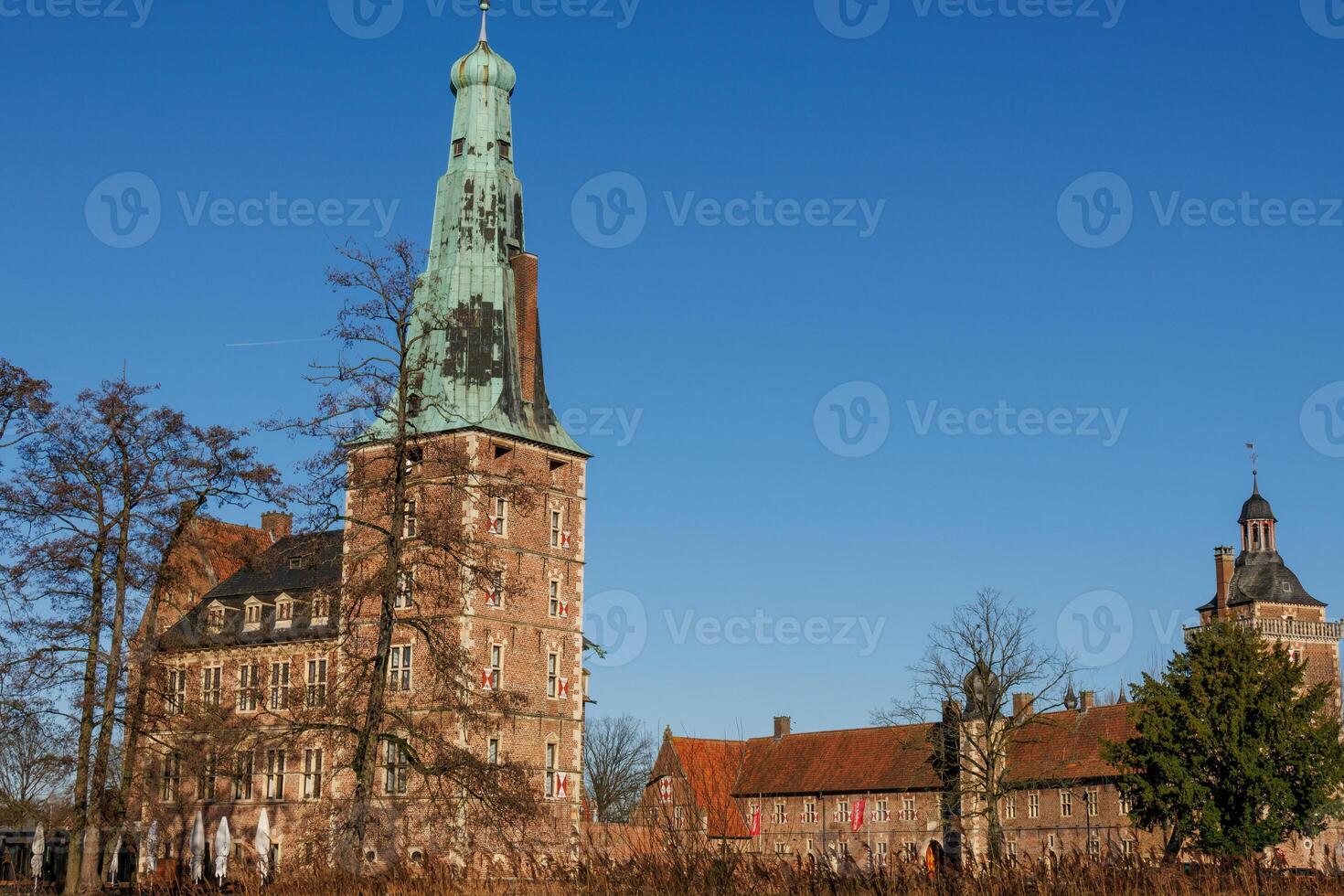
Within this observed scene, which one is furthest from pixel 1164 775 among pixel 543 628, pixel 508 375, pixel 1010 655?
pixel 508 375

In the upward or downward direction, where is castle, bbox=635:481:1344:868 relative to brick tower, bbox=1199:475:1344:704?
downward

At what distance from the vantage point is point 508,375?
56250 millimetres

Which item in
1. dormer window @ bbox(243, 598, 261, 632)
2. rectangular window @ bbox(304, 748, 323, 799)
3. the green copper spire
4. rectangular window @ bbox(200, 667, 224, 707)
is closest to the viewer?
rectangular window @ bbox(304, 748, 323, 799)

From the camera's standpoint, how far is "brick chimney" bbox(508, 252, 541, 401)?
188ft

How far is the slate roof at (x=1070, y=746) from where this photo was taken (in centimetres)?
6906

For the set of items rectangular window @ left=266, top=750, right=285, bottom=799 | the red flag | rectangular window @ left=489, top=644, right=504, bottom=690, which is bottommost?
the red flag

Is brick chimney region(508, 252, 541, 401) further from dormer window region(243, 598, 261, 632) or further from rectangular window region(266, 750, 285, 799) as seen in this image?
rectangular window region(266, 750, 285, 799)

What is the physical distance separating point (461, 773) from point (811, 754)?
54.9 m

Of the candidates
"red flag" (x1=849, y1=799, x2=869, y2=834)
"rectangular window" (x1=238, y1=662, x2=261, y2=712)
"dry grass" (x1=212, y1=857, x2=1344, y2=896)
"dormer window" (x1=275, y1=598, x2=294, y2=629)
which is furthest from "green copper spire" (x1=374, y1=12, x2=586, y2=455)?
"dry grass" (x1=212, y1=857, x2=1344, y2=896)

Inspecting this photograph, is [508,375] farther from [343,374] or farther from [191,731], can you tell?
[343,374]

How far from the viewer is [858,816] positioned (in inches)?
3027

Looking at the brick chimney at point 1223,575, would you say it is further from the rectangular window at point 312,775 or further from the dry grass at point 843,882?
the dry grass at point 843,882

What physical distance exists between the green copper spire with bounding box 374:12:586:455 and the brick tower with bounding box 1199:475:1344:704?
45117 mm

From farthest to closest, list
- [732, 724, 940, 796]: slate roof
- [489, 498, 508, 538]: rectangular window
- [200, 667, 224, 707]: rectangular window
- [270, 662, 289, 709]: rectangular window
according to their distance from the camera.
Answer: [732, 724, 940, 796]: slate roof < [200, 667, 224, 707]: rectangular window < [270, 662, 289, 709]: rectangular window < [489, 498, 508, 538]: rectangular window
